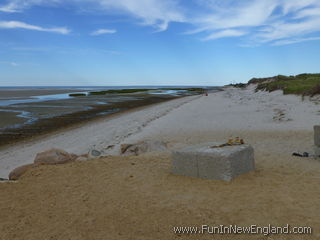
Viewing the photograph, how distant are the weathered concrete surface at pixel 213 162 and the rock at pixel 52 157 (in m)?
3.71

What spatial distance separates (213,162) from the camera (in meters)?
6.30

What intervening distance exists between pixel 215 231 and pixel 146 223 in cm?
109

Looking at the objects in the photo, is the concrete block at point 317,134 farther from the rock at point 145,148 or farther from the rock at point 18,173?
the rock at point 18,173

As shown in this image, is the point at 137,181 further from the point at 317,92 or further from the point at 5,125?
the point at 317,92

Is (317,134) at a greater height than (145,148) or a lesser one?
greater

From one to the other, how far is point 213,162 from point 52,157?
5020 millimetres

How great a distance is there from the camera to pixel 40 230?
172 inches

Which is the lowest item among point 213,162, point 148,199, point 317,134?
point 148,199

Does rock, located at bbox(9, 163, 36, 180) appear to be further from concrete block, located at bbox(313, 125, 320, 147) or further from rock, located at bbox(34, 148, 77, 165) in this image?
concrete block, located at bbox(313, 125, 320, 147)

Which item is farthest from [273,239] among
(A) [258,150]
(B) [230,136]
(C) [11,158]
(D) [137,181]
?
(C) [11,158]

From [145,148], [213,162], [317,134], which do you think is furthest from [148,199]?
[317,134]

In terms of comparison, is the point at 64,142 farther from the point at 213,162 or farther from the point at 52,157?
the point at 213,162

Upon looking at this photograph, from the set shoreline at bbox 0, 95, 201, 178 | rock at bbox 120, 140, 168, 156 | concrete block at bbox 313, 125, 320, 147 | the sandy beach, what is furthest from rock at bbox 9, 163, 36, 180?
concrete block at bbox 313, 125, 320, 147

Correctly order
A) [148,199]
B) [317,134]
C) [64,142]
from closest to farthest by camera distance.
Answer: [148,199], [317,134], [64,142]
